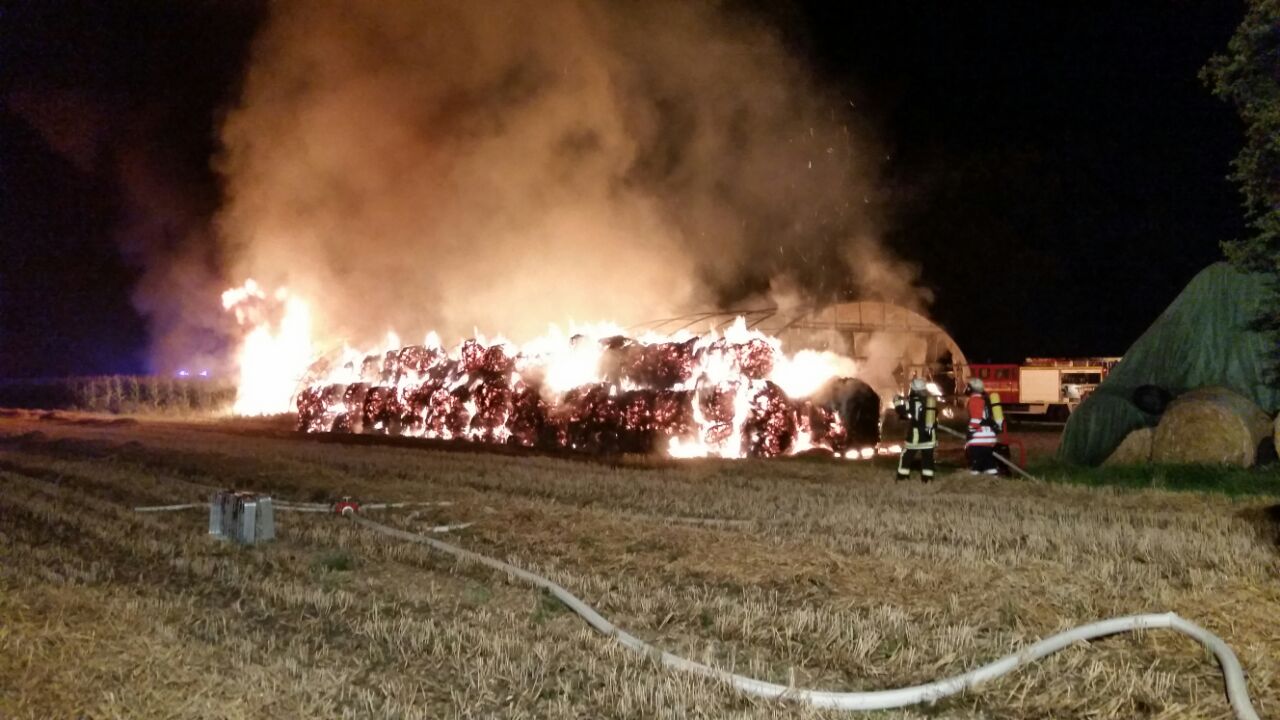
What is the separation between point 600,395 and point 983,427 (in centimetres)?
929

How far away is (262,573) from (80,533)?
3.11 metres

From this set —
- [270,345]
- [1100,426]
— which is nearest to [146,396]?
[270,345]

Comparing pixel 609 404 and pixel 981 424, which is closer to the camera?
pixel 981 424

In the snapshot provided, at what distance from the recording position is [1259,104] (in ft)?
43.4

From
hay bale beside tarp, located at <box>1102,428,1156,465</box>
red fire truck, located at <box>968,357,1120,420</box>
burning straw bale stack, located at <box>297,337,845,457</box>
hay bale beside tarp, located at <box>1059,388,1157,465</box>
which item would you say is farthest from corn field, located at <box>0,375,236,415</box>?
hay bale beside tarp, located at <box>1102,428,1156,465</box>

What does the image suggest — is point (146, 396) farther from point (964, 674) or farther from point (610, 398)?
point (964, 674)

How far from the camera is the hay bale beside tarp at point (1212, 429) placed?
1359 cm

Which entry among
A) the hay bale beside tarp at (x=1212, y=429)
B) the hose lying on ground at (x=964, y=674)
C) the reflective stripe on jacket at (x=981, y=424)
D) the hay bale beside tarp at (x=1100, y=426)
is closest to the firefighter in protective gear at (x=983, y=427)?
the reflective stripe on jacket at (x=981, y=424)

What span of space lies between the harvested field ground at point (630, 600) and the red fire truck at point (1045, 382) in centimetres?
2107

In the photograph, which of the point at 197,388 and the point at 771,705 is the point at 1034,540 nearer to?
the point at 771,705

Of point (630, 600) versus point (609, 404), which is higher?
point (609, 404)

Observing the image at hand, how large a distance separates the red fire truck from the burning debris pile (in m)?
13.8

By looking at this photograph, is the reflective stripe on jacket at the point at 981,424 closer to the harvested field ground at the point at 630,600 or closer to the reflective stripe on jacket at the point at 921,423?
the reflective stripe on jacket at the point at 921,423

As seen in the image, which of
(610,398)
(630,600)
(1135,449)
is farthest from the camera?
(610,398)
